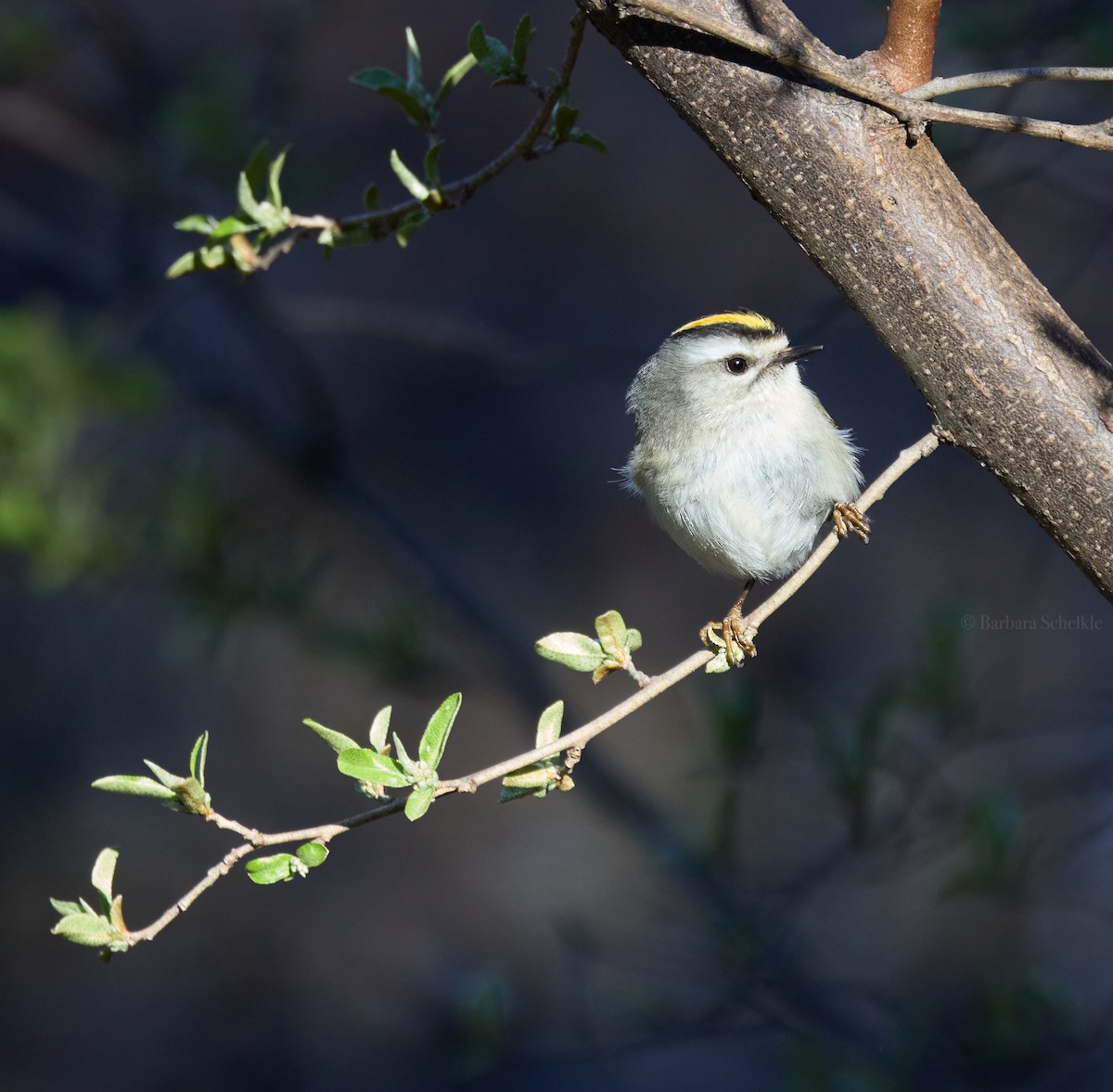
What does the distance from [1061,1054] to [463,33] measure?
629 cm

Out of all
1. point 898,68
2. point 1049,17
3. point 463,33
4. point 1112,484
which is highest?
point 463,33

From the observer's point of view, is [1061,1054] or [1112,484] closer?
[1112,484]

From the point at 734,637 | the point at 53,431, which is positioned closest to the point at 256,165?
the point at 734,637

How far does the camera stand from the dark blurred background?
106 inches

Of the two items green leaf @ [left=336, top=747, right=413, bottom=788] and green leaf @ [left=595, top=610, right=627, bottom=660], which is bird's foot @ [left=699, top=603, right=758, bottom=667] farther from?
green leaf @ [left=336, top=747, right=413, bottom=788]

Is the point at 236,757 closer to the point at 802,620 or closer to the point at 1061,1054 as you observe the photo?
the point at 802,620

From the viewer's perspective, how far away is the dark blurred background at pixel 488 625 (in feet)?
8.83

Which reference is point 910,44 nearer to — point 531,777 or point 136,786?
point 531,777

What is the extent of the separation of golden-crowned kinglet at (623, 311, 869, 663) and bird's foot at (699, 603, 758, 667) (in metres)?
0.01

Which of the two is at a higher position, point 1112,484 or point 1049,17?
point 1049,17

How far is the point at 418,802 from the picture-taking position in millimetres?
1197

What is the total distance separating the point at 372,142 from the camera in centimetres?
693

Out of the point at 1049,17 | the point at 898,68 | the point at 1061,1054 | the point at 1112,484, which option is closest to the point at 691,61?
the point at 898,68

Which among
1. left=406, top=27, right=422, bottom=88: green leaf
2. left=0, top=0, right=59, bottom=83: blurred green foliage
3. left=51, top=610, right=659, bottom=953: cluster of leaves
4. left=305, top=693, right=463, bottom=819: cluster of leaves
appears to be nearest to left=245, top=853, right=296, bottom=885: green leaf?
left=51, top=610, right=659, bottom=953: cluster of leaves
